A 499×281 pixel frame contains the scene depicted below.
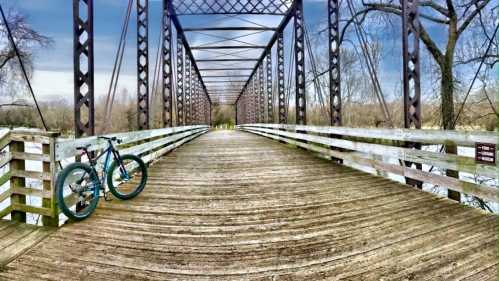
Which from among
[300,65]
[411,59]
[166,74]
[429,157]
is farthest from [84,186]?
[300,65]

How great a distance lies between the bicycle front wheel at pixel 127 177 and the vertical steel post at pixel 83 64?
2.72 feet

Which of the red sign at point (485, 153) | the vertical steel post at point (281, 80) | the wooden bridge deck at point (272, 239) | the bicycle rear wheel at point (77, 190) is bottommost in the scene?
the wooden bridge deck at point (272, 239)

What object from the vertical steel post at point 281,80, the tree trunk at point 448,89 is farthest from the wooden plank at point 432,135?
the vertical steel post at point 281,80

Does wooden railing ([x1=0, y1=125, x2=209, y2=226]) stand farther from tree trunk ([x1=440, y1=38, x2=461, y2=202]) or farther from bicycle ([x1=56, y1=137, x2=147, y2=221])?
tree trunk ([x1=440, y1=38, x2=461, y2=202])

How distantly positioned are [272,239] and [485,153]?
2.43m

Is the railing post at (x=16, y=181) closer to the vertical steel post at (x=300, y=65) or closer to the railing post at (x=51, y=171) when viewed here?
the railing post at (x=51, y=171)

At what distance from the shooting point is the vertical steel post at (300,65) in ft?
33.4

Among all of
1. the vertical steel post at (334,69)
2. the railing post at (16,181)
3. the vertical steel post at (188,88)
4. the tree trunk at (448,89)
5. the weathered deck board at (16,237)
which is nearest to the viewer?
the weathered deck board at (16,237)

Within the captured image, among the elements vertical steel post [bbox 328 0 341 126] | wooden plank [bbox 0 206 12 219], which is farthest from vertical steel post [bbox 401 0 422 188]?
wooden plank [bbox 0 206 12 219]

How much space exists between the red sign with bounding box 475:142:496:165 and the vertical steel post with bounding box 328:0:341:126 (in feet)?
15.0

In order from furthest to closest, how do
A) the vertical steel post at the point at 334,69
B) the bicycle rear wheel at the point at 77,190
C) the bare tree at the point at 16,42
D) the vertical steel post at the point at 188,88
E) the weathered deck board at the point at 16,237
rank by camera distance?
the vertical steel post at the point at 188,88, the bare tree at the point at 16,42, the vertical steel post at the point at 334,69, the bicycle rear wheel at the point at 77,190, the weathered deck board at the point at 16,237

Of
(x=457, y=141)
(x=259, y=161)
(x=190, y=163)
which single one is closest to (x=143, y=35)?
(x=190, y=163)

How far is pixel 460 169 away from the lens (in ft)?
10.7

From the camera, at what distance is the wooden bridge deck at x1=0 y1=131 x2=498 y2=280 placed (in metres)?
1.98
